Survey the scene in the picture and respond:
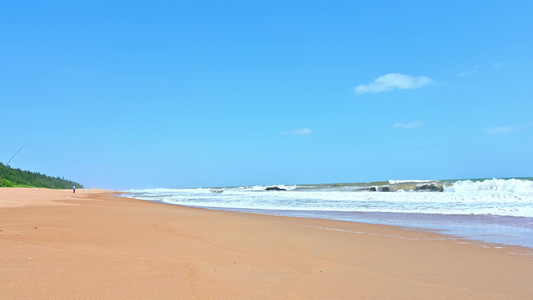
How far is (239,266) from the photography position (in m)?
4.03

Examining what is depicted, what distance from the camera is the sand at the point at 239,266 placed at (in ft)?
9.97

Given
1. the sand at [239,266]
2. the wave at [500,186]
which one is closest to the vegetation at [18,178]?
the sand at [239,266]

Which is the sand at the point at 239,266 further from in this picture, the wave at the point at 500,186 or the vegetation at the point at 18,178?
the vegetation at the point at 18,178

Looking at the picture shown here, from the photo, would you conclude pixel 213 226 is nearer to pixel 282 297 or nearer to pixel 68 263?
pixel 68 263

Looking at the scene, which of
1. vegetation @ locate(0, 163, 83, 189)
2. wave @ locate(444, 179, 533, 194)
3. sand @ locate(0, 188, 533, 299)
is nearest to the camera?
sand @ locate(0, 188, 533, 299)

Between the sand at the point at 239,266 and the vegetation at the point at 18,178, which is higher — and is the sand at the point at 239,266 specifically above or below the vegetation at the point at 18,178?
below

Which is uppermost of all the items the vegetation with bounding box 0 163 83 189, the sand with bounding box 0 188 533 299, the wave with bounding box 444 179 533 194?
the vegetation with bounding box 0 163 83 189

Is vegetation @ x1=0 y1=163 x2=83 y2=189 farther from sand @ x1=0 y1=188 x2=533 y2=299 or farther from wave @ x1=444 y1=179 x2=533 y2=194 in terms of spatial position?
wave @ x1=444 y1=179 x2=533 y2=194

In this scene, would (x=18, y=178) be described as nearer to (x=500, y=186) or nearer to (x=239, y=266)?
(x=239, y=266)

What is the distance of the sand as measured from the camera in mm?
3039

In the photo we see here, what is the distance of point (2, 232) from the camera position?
523cm

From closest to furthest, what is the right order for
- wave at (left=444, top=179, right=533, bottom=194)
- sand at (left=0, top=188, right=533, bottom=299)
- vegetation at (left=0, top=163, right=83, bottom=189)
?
sand at (left=0, top=188, right=533, bottom=299) < wave at (left=444, top=179, right=533, bottom=194) < vegetation at (left=0, top=163, right=83, bottom=189)

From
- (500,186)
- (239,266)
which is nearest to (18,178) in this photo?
(239,266)

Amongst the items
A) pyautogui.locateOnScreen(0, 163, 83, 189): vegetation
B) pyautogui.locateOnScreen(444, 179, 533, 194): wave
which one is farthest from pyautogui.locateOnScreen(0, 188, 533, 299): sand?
pyautogui.locateOnScreen(0, 163, 83, 189): vegetation
